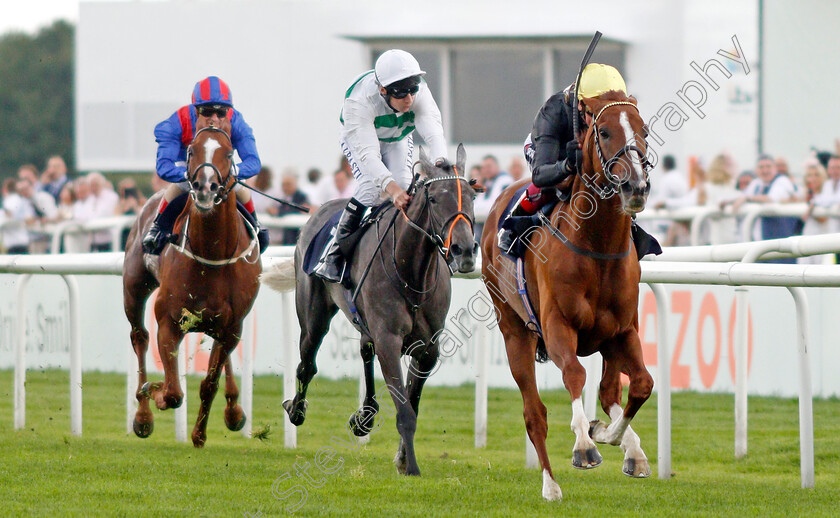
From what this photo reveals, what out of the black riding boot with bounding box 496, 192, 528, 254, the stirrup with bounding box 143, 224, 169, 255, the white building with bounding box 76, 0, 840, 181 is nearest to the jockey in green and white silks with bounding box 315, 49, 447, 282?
the black riding boot with bounding box 496, 192, 528, 254

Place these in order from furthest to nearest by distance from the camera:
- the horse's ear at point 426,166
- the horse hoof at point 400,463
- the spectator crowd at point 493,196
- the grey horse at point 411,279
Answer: the spectator crowd at point 493,196 → the horse hoof at point 400,463 → the horse's ear at point 426,166 → the grey horse at point 411,279

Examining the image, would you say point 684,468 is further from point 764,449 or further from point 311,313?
point 311,313

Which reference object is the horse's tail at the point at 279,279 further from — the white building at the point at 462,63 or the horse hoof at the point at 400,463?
the white building at the point at 462,63

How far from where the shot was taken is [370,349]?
7.71 metres

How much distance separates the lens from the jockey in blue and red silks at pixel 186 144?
796 centimetres

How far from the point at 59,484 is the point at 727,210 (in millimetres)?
7766

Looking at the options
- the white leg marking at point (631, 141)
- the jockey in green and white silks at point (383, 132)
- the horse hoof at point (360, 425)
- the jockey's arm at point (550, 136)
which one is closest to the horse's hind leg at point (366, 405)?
the horse hoof at point (360, 425)

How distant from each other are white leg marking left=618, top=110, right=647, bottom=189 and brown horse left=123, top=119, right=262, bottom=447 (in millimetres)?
2747

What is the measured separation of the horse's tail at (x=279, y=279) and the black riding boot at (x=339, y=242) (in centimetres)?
80

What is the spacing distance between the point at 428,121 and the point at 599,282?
6.02 ft

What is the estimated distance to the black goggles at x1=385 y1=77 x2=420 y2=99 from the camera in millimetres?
7172

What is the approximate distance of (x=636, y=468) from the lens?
5730mm

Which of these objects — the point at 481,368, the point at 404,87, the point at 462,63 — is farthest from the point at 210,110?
the point at 462,63

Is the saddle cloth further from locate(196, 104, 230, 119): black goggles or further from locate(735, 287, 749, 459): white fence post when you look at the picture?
locate(196, 104, 230, 119): black goggles
